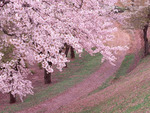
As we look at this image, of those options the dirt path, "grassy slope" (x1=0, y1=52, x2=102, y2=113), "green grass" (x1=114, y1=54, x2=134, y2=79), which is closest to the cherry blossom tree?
the dirt path

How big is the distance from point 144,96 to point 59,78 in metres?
19.6

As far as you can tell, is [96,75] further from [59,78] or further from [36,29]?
[36,29]

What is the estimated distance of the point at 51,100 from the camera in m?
20.3

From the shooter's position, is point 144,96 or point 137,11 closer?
point 144,96

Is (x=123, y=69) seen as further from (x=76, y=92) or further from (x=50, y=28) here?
(x=50, y=28)

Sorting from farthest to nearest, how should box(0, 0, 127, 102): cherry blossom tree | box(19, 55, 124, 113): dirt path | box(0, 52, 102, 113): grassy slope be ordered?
1. box(0, 52, 102, 113): grassy slope
2. box(19, 55, 124, 113): dirt path
3. box(0, 0, 127, 102): cherry blossom tree

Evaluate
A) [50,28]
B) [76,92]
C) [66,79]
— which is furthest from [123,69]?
[50,28]

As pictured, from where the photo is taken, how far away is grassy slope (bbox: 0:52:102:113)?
2034 cm

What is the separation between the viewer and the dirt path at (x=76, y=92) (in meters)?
18.4

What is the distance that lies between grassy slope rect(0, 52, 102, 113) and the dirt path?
84 cm

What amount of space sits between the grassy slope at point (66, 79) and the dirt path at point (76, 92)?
0.84 meters

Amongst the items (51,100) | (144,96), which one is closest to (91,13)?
(144,96)

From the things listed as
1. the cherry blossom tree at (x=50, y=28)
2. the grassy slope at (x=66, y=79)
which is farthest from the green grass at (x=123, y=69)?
the cherry blossom tree at (x=50, y=28)

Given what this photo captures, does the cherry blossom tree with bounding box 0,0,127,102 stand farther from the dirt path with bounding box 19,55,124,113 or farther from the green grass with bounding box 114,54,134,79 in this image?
the green grass with bounding box 114,54,134,79
